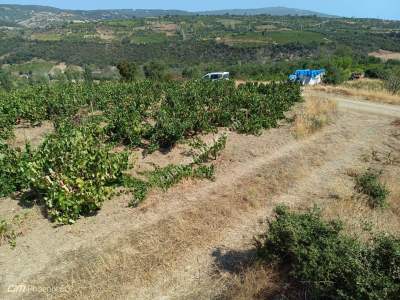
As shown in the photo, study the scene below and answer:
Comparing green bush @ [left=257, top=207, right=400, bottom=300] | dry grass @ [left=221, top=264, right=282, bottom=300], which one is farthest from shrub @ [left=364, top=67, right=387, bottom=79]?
dry grass @ [left=221, top=264, right=282, bottom=300]

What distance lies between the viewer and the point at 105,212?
9.56 metres

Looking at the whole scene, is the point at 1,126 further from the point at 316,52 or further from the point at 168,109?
the point at 316,52

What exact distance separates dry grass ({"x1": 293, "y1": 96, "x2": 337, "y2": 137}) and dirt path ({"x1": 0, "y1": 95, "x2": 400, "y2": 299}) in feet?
7.91

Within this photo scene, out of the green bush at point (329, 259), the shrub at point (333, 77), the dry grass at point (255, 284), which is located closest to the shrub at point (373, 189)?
the green bush at point (329, 259)

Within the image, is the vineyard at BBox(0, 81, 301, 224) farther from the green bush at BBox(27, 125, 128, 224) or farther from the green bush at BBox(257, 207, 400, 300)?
the green bush at BBox(257, 207, 400, 300)

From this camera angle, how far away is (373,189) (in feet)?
33.5

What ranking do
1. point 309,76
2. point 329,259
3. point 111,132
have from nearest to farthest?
point 329,259 → point 111,132 → point 309,76

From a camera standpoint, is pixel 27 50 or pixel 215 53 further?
pixel 27 50

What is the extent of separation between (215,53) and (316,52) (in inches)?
954

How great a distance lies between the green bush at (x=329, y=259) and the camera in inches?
214

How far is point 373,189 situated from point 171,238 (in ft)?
17.4

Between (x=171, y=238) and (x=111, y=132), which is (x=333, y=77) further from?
(x=171, y=238)

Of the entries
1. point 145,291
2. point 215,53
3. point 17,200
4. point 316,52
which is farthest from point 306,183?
point 215,53

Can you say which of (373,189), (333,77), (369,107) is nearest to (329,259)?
(373,189)
